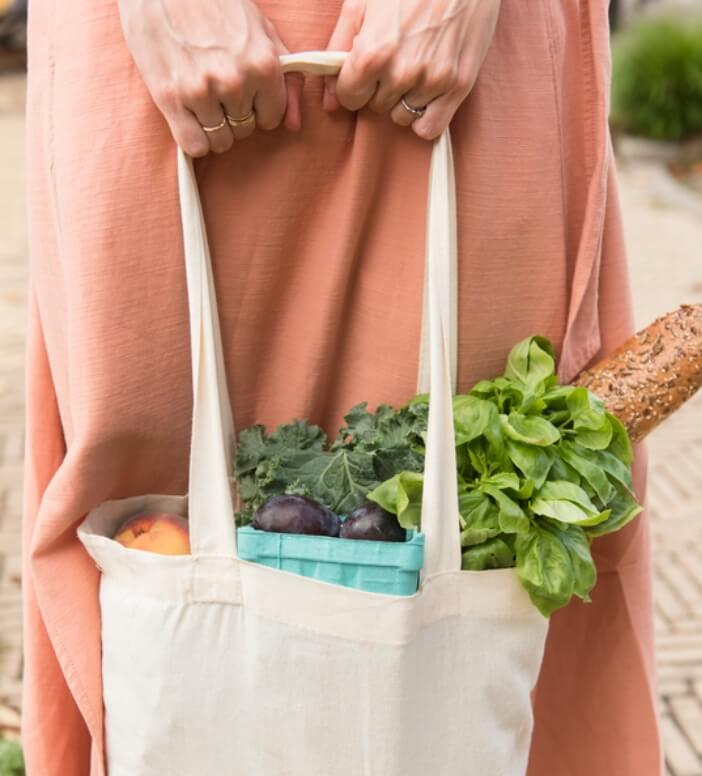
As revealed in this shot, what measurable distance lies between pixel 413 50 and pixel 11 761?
161cm

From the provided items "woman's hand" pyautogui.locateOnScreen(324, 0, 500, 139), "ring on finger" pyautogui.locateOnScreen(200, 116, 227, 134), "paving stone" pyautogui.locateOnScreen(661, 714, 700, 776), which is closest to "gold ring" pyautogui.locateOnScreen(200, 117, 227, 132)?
"ring on finger" pyautogui.locateOnScreen(200, 116, 227, 134)

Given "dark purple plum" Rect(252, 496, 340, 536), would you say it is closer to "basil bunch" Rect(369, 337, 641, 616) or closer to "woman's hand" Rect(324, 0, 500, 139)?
"basil bunch" Rect(369, 337, 641, 616)

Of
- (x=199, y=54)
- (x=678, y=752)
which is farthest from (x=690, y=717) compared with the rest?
(x=199, y=54)

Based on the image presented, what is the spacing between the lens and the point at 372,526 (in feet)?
3.72

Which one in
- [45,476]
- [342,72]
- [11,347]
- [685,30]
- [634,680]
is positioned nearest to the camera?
[342,72]

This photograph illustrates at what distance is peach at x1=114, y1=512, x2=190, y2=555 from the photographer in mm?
1223

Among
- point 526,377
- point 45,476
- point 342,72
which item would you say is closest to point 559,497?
point 526,377

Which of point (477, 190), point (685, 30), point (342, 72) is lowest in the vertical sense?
point (477, 190)

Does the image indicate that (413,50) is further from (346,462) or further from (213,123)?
(346,462)

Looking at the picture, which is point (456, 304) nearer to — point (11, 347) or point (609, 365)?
point (609, 365)

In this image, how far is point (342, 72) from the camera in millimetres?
1089

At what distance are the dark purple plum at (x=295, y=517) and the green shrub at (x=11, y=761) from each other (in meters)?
1.18

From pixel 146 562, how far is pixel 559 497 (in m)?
0.46

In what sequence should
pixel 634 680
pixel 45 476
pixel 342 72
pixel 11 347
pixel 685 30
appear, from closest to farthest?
pixel 342 72, pixel 45 476, pixel 634 680, pixel 11 347, pixel 685 30
